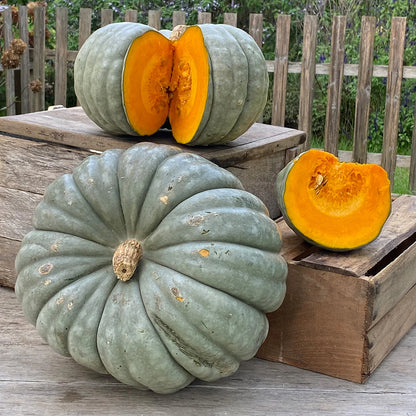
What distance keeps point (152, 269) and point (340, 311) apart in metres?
0.44

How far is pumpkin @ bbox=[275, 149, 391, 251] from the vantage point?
1574 millimetres

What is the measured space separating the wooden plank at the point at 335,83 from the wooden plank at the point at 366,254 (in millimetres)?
2498

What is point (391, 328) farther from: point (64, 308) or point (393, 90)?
point (393, 90)

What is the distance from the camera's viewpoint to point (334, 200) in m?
1.59

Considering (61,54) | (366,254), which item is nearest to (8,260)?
(366,254)

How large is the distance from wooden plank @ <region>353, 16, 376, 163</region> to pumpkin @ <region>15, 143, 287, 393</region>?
287 cm

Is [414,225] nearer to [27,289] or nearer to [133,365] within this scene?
[133,365]

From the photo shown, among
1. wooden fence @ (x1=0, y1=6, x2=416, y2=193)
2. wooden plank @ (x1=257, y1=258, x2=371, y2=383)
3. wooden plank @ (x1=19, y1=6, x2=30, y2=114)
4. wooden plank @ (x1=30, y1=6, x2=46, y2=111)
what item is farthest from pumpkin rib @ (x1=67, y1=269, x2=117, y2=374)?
wooden plank @ (x1=19, y1=6, x2=30, y2=114)

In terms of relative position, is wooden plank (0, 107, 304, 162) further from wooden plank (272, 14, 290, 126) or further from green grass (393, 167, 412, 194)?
green grass (393, 167, 412, 194)

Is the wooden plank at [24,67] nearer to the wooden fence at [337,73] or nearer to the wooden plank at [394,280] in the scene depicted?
the wooden fence at [337,73]

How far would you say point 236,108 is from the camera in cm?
169

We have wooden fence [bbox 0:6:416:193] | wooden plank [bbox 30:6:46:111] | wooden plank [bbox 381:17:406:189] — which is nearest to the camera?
wooden plank [bbox 381:17:406:189]

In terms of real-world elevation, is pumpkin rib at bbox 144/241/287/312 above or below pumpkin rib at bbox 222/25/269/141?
below

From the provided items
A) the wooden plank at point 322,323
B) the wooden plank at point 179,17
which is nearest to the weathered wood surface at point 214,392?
the wooden plank at point 322,323
